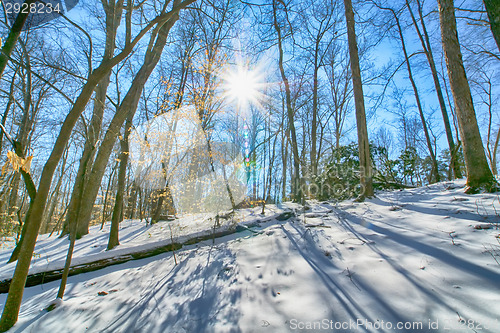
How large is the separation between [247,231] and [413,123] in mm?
20892

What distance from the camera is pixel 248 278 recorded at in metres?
2.38

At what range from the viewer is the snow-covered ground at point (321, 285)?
149cm

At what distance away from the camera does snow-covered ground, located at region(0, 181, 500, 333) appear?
1.49 meters

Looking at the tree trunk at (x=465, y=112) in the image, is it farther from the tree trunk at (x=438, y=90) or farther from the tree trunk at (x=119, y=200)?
the tree trunk at (x=119, y=200)

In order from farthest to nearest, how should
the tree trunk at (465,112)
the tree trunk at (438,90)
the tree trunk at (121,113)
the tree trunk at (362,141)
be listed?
the tree trunk at (438,90), the tree trunk at (362,141), the tree trunk at (121,113), the tree trunk at (465,112)

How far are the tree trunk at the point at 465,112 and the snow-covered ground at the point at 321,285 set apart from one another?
49 cm

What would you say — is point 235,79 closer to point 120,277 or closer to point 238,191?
point 238,191

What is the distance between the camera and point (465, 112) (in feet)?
12.2

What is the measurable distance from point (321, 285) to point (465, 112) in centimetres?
438

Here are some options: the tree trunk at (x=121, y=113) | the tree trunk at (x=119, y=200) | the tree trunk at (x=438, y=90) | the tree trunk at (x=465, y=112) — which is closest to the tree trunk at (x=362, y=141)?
the tree trunk at (x=465, y=112)

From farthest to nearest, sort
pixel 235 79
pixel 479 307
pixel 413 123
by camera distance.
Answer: pixel 413 123 → pixel 235 79 → pixel 479 307

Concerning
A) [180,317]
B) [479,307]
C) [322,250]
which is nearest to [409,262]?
[479,307]

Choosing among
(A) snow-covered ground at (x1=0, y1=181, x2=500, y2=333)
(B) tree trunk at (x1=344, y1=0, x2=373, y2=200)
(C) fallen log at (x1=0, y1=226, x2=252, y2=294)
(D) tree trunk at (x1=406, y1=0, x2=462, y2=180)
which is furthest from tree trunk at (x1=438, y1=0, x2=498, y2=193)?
(C) fallen log at (x1=0, y1=226, x2=252, y2=294)

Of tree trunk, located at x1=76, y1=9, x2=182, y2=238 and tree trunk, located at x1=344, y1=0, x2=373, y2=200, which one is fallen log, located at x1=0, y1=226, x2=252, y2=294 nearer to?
tree trunk, located at x1=76, y1=9, x2=182, y2=238
